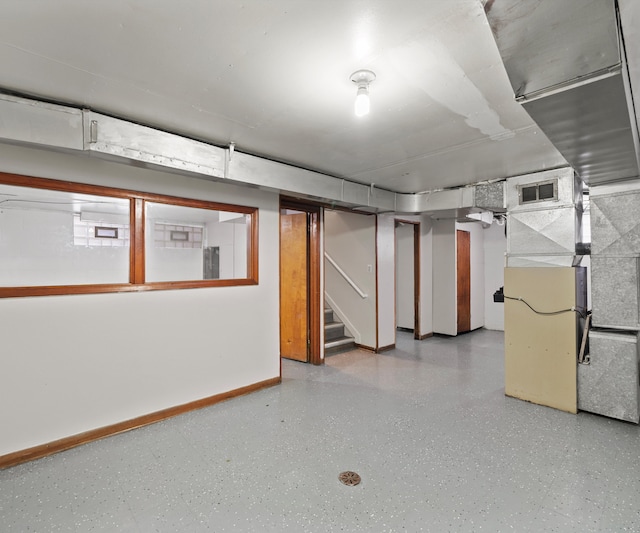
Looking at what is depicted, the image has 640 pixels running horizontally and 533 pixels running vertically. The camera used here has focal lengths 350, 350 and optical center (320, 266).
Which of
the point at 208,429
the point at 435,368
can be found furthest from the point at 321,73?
the point at 435,368

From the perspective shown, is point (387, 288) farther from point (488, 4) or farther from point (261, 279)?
point (488, 4)

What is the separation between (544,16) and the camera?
1031 mm

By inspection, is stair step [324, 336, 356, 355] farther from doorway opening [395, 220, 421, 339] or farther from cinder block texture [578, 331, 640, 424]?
cinder block texture [578, 331, 640, 424]

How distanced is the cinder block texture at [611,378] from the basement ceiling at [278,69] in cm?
165

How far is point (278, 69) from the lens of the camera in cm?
171

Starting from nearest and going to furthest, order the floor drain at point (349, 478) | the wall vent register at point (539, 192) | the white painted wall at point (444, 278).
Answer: the floor drain at point (349, 478)
the wall vent register at point (539, 192)
the white painted wall at point (444, 278)

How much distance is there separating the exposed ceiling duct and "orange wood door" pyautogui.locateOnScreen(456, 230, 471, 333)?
165 inches

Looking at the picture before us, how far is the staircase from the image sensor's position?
16.5 feet

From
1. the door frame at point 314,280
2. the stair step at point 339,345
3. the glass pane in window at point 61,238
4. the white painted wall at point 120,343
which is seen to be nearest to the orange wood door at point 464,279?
the stair step at point 339,345

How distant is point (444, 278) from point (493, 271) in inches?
57.0

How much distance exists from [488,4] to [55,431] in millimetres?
3285

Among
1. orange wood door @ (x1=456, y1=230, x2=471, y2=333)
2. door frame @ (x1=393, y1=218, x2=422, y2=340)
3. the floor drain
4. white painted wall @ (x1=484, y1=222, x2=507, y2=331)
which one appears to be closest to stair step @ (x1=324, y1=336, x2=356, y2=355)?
door frame @ (x1=393, y1=218, x2=422, y2=340)

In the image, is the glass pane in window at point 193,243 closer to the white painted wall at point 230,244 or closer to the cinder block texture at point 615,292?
the white painted wall at point 230,244

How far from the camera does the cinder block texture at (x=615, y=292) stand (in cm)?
284
